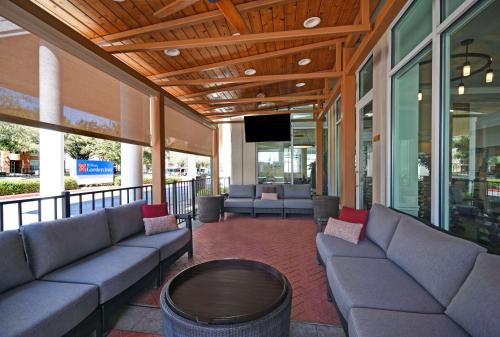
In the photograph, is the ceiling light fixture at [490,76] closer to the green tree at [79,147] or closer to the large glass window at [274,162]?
the large glass window at [274,162]

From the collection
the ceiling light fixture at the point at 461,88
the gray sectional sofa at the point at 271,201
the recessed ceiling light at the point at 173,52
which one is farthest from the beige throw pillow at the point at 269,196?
the ceiling light fixture at the point at 461,88

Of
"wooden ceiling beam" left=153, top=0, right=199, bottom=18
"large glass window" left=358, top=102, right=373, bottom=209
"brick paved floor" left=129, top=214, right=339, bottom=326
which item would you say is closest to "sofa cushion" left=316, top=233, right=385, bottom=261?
"brick paved floor" left=129, top=214, right=339, bottom=326

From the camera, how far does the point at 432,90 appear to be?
2.49 meters

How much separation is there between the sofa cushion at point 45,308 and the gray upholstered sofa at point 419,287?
1756mm

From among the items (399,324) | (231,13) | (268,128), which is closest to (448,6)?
(231,13)

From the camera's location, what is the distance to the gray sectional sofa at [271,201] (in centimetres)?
599

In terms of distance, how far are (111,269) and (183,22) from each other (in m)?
3.03

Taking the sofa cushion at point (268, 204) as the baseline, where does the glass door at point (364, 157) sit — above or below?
above

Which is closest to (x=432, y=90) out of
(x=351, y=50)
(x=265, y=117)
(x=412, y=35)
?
(x=412, y=35)

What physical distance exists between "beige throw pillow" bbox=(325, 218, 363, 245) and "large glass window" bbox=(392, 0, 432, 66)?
2238 millimetres

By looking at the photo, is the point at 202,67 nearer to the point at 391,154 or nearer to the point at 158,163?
the point at 158,163

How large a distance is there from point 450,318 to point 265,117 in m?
6.22

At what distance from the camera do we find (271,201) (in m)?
6.13

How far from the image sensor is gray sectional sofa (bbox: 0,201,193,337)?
149cm
